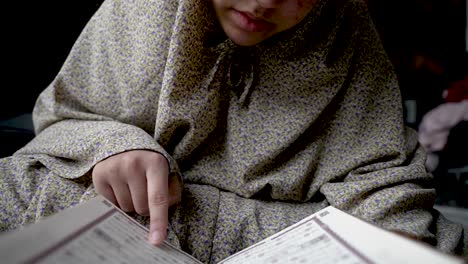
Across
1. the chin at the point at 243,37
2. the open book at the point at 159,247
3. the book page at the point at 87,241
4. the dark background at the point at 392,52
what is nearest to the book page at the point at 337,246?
the open book at the point at 159,247

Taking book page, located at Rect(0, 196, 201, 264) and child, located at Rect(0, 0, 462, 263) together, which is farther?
child, located at Rect(0, 0, 462, 263)

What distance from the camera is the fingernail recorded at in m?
0.43

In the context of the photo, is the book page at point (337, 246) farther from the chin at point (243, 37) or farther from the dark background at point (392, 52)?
the dark background at point (392, 52)

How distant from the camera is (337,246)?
0.36m

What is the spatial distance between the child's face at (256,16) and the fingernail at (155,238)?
35 centimetres

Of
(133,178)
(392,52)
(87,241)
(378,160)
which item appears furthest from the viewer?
(392,52)

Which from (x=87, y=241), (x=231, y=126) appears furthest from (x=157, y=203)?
(x=231, y=126)

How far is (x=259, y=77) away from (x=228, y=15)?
0.16 meters

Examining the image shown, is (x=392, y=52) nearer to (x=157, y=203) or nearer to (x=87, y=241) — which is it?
(x=157, y=203)

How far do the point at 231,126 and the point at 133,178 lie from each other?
0.87ft

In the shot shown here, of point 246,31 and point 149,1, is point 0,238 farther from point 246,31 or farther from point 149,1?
point 149,1

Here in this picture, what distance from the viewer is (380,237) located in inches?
13.3

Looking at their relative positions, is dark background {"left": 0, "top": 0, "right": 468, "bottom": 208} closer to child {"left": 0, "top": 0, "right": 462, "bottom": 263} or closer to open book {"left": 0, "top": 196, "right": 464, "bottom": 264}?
child {"left": 0, "top": 0, "right": 462, "bottom": 263}

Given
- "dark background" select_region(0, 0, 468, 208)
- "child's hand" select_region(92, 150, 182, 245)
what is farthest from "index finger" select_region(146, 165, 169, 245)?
"dark background" select_region(0, 0, 468, 208)
